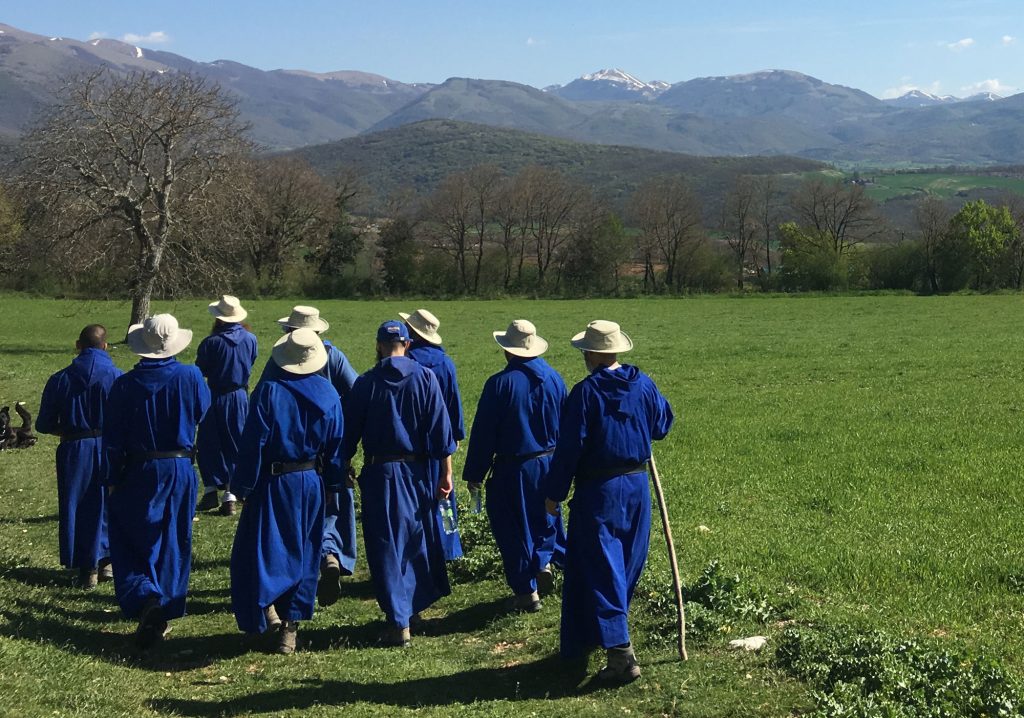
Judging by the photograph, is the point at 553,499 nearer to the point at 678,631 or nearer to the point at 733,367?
the point at 678,631

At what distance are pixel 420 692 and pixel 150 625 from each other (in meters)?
2.30

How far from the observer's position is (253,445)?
268 inches

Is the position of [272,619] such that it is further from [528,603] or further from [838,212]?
[838,212]

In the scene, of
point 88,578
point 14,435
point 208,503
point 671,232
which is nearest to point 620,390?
point 88,578

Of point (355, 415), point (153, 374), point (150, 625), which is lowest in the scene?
point (150, 625)

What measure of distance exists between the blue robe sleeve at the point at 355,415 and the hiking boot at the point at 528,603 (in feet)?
6.27

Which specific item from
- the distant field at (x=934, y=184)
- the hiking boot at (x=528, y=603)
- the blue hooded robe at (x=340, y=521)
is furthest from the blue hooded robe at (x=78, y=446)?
the distant field at (x=934, y=184)

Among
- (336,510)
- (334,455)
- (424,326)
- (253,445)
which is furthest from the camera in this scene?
(424,326)

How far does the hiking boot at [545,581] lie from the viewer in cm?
789

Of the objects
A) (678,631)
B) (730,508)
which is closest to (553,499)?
(678,631)

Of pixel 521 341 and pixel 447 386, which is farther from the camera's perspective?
pixel 447 386

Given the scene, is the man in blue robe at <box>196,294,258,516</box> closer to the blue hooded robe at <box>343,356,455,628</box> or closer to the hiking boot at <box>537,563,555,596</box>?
the blue hooded robe at <box>343,356,455,628</box>

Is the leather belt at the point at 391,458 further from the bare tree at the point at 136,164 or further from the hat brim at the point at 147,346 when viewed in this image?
the bare tree at the point at 136,164

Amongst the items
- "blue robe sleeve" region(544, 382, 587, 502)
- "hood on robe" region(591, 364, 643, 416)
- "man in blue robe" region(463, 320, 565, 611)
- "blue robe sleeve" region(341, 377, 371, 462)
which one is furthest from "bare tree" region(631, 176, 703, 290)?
"blue robe sleeve" region(544, 382, 587, 502)
